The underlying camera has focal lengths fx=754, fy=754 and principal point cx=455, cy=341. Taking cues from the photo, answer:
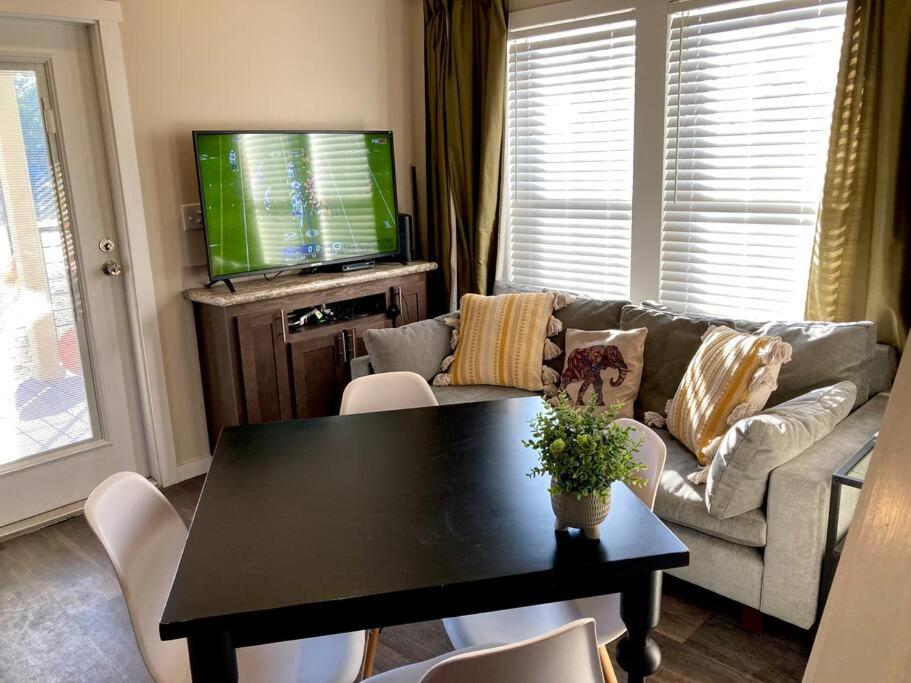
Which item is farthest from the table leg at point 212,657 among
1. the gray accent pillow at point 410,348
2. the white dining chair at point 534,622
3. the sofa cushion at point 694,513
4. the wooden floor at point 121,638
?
the gray accent pillow at point 410,348

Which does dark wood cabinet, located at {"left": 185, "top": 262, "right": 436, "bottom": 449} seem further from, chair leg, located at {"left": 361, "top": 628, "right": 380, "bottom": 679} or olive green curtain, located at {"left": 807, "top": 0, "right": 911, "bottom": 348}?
olive green curtain, located at {"left": 807, "top": 0, "right": 911, "bottom": 348}

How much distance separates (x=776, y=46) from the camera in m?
3.11

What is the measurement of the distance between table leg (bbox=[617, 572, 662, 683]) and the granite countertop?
238 cm

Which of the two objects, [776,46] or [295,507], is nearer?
[295,507]

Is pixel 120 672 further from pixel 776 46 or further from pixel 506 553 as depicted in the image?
pixel 776 46

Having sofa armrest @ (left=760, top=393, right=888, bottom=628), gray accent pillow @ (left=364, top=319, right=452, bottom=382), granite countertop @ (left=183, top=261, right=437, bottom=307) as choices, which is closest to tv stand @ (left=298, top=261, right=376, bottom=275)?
granite countertop @ (left=183, top=261, right=437, bottom=307)

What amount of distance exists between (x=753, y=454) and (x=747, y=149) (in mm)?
1601

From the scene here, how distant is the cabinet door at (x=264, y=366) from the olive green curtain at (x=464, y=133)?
1.16 m

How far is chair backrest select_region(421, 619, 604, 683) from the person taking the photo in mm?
1160

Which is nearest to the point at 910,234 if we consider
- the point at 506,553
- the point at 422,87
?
the point at 506,553

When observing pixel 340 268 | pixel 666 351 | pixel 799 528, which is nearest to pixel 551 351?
pixel 666 351

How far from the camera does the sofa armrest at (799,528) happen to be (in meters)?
2.21

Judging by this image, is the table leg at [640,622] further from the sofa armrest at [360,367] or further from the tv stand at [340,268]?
the tv stand at [340,268]

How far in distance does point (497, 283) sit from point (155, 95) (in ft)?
6.09
